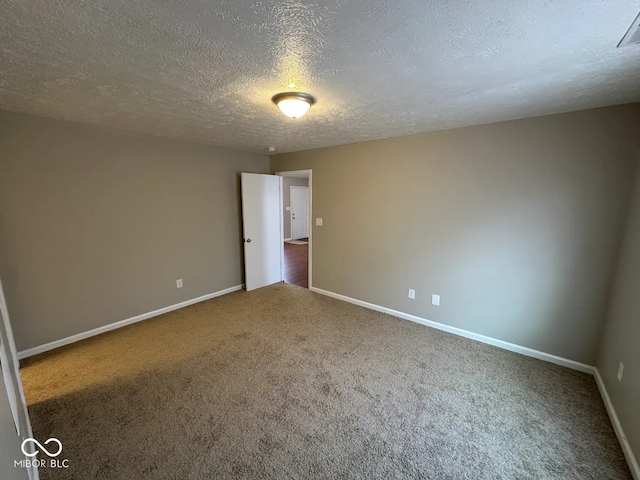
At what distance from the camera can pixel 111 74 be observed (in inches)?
65.2

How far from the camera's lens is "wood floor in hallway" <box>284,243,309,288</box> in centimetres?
514

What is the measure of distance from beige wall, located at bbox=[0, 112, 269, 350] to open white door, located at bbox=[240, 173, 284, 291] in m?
0.35

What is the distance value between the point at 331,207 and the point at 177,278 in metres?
2.44

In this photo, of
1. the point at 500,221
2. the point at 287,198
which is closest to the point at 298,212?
the point at 287,198

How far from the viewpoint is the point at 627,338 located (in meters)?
1.88

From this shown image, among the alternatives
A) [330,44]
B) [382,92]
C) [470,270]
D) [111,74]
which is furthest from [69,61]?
[470,270]

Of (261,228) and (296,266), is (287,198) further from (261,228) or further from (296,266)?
(261,228)

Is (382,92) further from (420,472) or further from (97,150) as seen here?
(97,150)

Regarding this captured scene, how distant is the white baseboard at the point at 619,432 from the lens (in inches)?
61.1

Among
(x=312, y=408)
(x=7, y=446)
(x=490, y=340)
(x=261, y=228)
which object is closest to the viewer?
(x=7, y=446)

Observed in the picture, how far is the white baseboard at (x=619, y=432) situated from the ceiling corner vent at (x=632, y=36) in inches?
89.2

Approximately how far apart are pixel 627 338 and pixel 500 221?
127 centimetres
